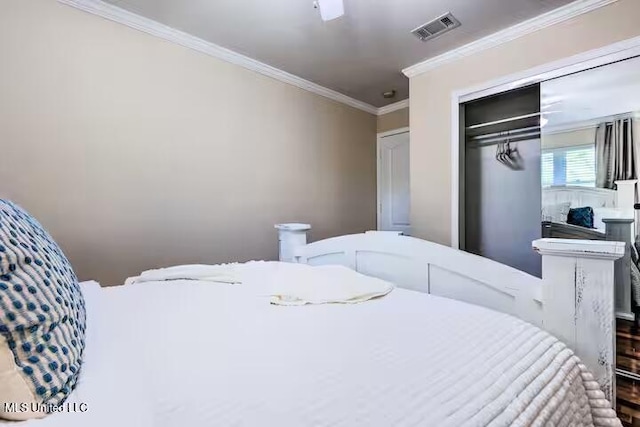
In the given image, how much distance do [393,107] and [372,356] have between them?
11.9 ft

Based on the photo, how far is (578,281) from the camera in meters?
0.88

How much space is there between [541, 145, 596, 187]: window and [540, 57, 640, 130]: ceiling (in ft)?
0.57

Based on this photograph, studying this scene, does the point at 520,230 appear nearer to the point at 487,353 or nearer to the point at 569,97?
the point at 569,97

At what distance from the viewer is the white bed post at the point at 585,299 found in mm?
832

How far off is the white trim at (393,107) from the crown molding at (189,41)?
0.72 m

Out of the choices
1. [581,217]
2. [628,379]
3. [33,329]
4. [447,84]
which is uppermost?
[447,84]

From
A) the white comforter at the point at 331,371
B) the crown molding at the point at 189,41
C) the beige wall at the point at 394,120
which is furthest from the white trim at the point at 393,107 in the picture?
the white comforter at the point at 331,371

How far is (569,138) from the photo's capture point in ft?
6.94

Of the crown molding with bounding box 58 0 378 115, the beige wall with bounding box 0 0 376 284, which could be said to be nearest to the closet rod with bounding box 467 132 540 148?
the crown molding with bounding box 58 0 378 115

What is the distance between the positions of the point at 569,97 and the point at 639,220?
896 mm

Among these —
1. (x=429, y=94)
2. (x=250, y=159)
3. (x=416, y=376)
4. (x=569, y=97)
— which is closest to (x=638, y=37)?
(x=569, y=97)

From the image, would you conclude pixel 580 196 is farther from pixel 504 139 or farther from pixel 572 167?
pixel 504 139

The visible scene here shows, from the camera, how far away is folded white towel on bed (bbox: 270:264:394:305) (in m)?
1.12

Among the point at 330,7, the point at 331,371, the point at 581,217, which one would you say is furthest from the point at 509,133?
the point at 331,371
